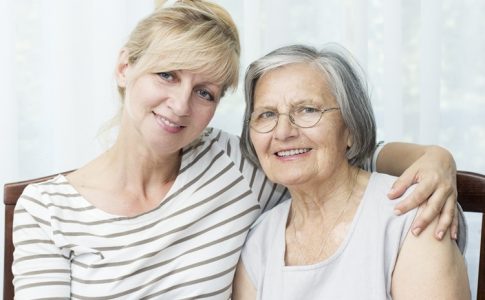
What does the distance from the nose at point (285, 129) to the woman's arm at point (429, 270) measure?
1.09ft

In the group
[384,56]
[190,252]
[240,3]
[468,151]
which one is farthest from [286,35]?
[190,252]

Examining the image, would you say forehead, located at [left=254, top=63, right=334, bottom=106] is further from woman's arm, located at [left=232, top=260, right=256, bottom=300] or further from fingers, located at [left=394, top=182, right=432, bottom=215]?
woman's arm, located at [left=232, top=260, right=256, bottom=300]

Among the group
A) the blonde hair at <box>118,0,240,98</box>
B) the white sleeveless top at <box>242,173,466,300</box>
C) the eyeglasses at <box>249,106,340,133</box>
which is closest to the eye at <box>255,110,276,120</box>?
the eyeglasses at <box>249,106,340,133</box>

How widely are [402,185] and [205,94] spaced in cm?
50

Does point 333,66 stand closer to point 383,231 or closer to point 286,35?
point 383,231

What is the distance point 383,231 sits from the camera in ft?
4.97

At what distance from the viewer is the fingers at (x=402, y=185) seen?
1523 millimetres

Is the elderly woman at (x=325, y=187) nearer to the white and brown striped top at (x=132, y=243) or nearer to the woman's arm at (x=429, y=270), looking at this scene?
the woman's arm at (x=429, y=270)

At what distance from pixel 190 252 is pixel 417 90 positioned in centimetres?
113

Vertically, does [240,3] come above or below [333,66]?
above

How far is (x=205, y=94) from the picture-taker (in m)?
1.69

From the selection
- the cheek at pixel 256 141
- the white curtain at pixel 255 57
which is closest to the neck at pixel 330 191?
the cheek at pixel 256 141

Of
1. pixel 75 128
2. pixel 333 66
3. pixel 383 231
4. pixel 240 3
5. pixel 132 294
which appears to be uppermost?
pixel 240 3

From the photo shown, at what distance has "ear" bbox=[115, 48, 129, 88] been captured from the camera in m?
1.71
